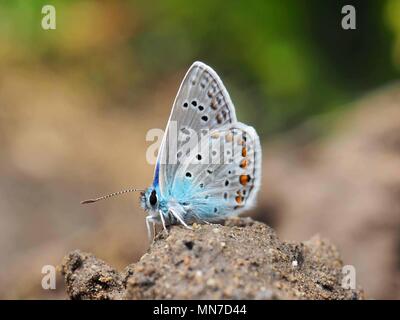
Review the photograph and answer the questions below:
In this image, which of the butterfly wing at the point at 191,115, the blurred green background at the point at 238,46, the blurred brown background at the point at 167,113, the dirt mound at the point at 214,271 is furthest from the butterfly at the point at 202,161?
the blurred green background at the point at 238,46

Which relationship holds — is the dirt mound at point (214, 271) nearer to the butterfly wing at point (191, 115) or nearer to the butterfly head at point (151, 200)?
the butterfly head at point (151, 200)

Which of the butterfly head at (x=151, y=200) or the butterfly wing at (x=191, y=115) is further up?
the butterfly wing at (x=191, y=115)

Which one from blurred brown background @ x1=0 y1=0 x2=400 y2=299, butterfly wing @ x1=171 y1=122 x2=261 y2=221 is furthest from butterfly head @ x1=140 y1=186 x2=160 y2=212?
blurred brown background @ x1=0 y1=0 x2=400 y2=299

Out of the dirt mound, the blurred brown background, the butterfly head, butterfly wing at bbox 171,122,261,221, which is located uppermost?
the blurred brown background

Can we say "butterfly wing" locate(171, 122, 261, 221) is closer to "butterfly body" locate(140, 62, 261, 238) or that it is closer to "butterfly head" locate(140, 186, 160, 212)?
"butterfly body" locate(140, 62, 261, 238)

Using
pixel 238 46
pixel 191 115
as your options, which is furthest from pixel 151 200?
pixel 238 46

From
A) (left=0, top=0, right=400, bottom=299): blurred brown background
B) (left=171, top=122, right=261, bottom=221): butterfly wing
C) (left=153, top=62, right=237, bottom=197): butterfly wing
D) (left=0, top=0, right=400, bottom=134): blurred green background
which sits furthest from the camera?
(left=0, top=0, right=400, bottom=134): blurred green background
